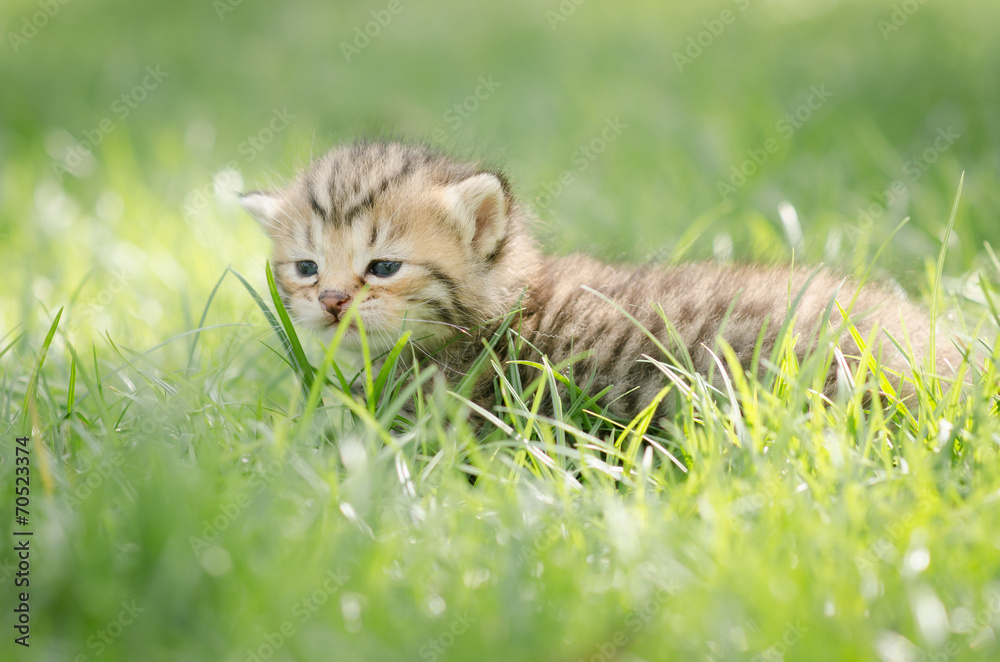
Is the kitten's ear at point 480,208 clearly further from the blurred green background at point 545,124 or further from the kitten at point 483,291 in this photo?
the blurred green background at point 545,124

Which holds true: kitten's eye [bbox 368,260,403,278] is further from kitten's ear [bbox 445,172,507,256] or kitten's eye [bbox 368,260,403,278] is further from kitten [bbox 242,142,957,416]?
kitten's ear [bbox 445,172,507,256]

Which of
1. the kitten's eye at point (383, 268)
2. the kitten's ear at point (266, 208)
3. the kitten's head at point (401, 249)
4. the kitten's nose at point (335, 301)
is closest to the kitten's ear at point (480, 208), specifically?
the kitten's head at point (401, 249)

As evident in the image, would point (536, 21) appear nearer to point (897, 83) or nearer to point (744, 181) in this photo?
point (897, 83)

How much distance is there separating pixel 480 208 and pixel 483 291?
11.1 inches

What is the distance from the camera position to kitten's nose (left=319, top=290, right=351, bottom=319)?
8.71 ft

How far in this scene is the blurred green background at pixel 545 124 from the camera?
422 cm

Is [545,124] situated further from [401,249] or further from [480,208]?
[401,249]

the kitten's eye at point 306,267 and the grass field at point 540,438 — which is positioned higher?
the kitten's eye at point 306,267

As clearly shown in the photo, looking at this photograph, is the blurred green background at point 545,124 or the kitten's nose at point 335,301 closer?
the kitten's nose at point 335,301

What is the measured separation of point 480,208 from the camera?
2832 mm

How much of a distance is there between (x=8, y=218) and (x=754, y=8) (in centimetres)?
669

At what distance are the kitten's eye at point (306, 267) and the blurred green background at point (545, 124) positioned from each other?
77 centimetres

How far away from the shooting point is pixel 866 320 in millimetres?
2672

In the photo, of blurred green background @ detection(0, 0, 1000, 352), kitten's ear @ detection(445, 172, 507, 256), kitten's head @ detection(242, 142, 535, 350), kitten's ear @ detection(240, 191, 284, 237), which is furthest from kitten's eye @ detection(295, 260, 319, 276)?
blurred green background @ detection(0, 0, 1000, 352)
